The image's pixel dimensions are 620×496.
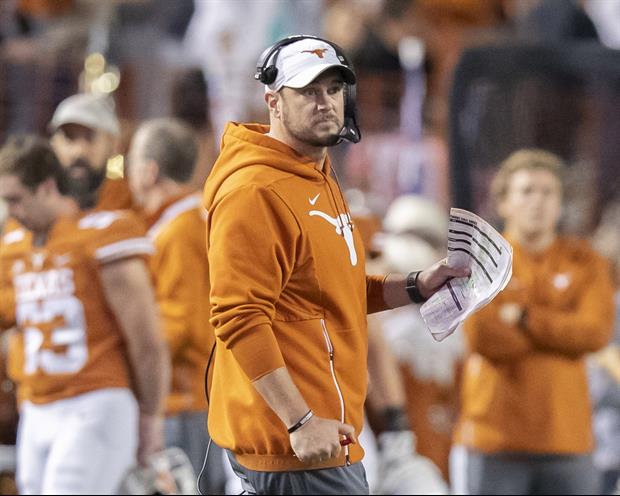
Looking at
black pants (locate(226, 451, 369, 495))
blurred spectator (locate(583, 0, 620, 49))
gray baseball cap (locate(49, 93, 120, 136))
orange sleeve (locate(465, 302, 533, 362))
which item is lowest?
black pants (locate(226, 451, 369, 495))

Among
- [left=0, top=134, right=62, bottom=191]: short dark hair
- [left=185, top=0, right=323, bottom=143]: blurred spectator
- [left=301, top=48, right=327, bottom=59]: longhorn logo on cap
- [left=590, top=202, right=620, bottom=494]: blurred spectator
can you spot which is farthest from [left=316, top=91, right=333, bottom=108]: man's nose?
[left=185, top=0, right=323, bottom=143]: blurred spectator

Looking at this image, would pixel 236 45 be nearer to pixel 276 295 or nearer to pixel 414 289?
pixel 414 289

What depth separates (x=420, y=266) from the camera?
9016 millimetres

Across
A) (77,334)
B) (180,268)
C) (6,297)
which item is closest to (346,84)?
(77,334)

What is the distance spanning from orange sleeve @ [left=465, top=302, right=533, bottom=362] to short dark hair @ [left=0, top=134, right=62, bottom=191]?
1.89m

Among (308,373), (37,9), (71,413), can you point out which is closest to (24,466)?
(71,413)

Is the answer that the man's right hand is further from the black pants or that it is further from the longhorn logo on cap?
the longhorn logo on cap

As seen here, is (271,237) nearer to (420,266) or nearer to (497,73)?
(420,266)

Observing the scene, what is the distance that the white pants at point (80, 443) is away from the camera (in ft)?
21.6

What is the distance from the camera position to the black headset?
4.79 meters

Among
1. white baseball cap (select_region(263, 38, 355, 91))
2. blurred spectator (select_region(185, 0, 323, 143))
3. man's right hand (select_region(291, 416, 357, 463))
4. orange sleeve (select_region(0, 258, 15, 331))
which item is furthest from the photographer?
blurred spectator (select_region(185, 0, 323, 143))

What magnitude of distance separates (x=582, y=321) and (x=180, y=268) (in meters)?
1.87

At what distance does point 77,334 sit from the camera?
6.65 m

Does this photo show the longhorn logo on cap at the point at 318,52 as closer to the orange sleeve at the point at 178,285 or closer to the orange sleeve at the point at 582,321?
the orange sleeve at the point at 582,321
